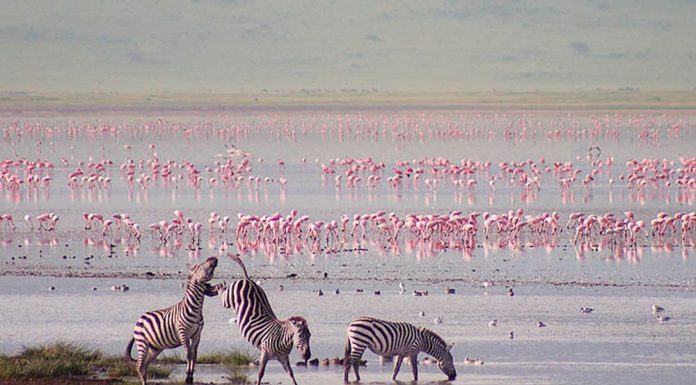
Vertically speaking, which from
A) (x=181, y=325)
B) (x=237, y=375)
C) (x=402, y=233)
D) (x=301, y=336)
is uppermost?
(x=402, y=233)

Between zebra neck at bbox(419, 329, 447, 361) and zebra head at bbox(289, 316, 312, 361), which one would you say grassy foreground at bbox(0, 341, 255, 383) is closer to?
zebra head at bbox(289, 316, 312, 361)

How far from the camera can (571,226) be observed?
90.6 feet

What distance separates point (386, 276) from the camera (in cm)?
2078

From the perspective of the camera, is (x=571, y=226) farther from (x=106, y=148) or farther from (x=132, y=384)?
(x=106, y=148)

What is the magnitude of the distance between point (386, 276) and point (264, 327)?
338 inches

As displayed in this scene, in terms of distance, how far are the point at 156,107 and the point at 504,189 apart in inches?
2642

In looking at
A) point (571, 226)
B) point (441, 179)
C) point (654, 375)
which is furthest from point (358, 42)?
point (654, 375)

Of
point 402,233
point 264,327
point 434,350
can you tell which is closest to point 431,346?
point 434,350

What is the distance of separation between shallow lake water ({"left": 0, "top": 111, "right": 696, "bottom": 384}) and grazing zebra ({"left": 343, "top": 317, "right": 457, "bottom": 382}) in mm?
211

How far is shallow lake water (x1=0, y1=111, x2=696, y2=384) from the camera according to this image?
1477 centimetres

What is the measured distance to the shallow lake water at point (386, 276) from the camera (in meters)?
14.8

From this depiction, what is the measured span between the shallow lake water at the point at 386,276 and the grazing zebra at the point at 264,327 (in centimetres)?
71

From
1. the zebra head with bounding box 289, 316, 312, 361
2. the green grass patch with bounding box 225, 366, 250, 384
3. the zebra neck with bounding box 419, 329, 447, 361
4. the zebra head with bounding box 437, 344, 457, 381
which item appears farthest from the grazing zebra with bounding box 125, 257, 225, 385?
the zebra head with bounding box 437, 344, 457, 381

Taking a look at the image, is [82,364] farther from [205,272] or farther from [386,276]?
[386,276]
